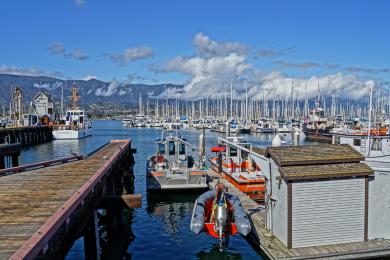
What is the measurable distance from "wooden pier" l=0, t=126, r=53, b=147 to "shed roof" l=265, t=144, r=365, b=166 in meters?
61.9

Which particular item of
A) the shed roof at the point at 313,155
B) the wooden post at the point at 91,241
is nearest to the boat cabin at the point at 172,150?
the shed roof at the point at 313,155

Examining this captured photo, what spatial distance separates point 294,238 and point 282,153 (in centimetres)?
344

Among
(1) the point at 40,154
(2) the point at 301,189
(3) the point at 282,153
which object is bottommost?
(1) the point at 40,154

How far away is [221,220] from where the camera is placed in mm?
18031

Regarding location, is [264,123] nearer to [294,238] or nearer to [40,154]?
[40,154]

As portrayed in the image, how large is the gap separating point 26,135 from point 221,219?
8065 cm

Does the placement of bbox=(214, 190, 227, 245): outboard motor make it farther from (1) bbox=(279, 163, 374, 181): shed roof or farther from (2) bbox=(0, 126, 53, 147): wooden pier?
(2) bbox=(0, 126, 53, 147): wooden pier

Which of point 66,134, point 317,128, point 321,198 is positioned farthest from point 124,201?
point 317,128

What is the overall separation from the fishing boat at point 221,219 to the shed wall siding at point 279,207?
1.19 m

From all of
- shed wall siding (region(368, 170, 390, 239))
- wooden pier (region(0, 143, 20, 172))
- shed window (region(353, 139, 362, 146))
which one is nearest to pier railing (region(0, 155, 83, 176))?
wooden pier (region(0, 143, 20, 172))

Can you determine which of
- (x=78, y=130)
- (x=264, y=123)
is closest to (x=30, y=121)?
(x=78, y=130)

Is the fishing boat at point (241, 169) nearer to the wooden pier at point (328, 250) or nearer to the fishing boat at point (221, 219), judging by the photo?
the fishing boat at point (221, 219)

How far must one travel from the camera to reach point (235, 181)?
30.4 m

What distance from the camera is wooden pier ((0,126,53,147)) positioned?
7544 cm
